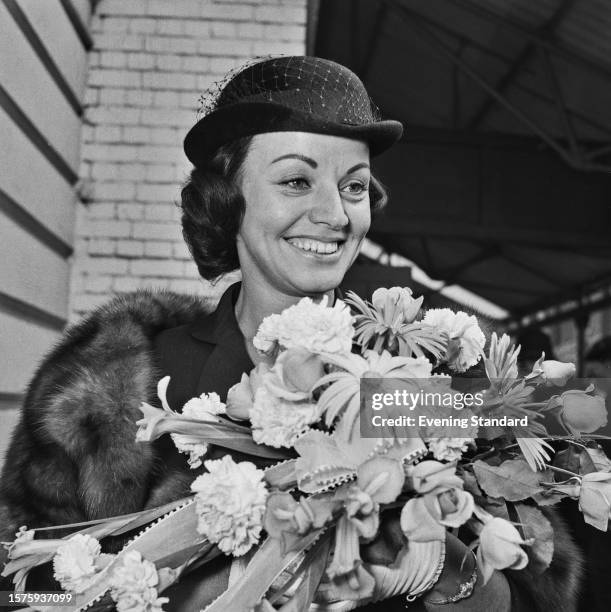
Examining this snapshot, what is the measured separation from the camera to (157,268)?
3.31 m

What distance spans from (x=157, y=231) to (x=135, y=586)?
2537mm

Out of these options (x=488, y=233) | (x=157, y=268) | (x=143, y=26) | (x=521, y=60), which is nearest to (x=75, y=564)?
(x=157, y=268)

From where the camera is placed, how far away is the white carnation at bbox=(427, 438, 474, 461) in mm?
901

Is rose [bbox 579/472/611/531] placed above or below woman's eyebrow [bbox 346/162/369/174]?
below

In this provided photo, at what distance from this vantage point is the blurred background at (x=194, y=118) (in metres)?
2.62

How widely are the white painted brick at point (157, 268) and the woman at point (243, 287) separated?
1.79m

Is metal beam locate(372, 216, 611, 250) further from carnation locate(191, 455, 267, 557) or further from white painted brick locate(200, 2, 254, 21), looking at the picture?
carnation locate(191, 455, 267, 557)

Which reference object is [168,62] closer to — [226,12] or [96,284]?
[226,12]

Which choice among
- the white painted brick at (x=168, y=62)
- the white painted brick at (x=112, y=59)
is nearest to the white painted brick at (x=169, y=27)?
the white painted brick at (x=168, y=62)

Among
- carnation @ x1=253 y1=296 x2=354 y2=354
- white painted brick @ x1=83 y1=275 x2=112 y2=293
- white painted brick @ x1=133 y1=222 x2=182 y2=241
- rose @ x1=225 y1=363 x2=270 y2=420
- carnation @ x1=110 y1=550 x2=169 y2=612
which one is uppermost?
white painted brick @ x1=133 y1=222 x2=182 y2=241

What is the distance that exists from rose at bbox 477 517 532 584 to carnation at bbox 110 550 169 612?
40 centimetres

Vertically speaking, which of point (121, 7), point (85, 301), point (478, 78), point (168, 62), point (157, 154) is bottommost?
point (85, 301)

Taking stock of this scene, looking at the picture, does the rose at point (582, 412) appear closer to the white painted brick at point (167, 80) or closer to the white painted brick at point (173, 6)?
the white painted brick at point (167, 80)

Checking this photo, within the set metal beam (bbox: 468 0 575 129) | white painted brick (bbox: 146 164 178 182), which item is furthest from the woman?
metal beam (bbox: 468 0 575 129)
